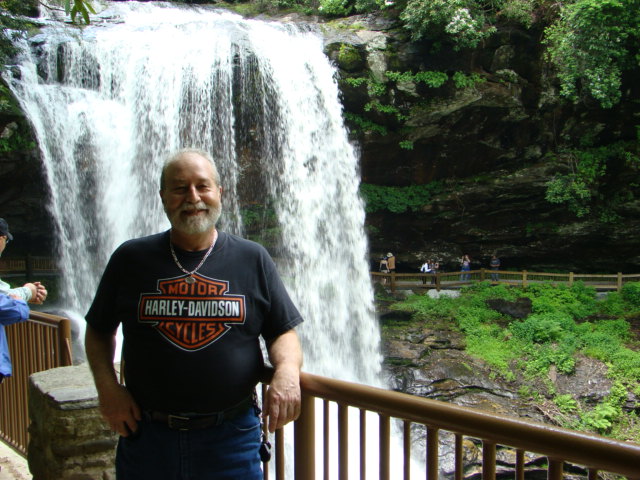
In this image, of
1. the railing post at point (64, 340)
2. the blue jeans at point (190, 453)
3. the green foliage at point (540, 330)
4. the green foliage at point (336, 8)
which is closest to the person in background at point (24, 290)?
the railing post at point (64, 340)

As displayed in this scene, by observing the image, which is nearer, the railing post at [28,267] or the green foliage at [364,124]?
the railing post at [28,267]

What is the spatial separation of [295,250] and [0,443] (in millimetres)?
11017

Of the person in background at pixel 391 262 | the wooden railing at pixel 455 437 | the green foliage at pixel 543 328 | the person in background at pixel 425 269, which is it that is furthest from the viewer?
the person in background at pixel 391 262

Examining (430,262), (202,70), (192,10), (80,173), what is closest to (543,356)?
(430,262)

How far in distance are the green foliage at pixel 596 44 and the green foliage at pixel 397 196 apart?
5.37m

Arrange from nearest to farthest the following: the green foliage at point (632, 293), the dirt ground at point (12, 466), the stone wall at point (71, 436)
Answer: the stone wall at point (71, 436) → the dirt ground at point (12, 466) → the green foliage at point (632, 293)

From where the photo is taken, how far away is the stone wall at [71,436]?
9.89ft

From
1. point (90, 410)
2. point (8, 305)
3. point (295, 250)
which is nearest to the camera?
point (8, 305)

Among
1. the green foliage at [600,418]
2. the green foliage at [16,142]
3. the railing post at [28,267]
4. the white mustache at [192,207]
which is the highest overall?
the green foliage at [16,142]

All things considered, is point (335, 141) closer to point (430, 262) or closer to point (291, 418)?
point (430, 262)

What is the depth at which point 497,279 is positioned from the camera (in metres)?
18.8

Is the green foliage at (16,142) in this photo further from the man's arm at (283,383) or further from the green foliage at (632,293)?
the green foliage at (632,293)

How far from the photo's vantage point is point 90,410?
3.06 meters

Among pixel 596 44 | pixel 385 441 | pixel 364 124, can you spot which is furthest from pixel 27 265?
pixel 596 44
